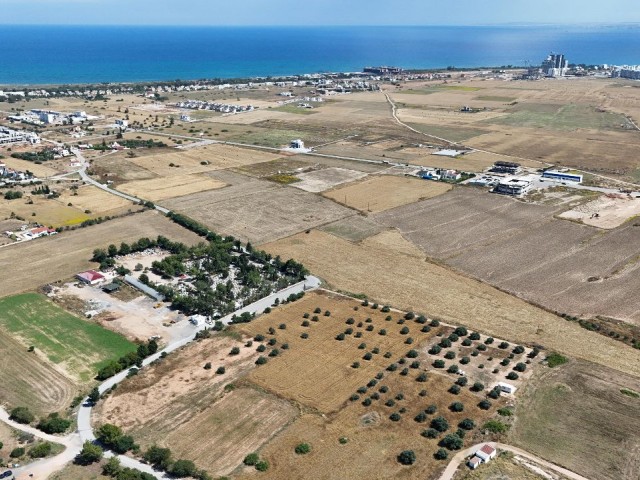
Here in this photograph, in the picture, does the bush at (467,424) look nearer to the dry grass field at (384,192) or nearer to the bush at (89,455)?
the bush at (89,455)

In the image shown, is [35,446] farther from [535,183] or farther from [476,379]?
[535,183]

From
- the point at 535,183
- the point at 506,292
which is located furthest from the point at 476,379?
the point at 535,183

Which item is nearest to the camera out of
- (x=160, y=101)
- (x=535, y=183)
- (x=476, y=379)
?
(x=476, y=379)

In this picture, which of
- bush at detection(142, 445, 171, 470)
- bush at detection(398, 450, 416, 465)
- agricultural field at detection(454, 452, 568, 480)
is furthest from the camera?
bush at detection(398, 450, 416, 465)

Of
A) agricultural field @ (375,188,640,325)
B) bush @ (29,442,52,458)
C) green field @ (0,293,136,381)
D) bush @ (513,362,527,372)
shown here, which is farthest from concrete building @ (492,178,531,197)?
bush @ (29,442,52,458)

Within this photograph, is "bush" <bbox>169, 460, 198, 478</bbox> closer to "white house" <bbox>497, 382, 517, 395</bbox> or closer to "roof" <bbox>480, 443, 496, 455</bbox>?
"roof" <bbox>480, 443, 496, 455</bbox>

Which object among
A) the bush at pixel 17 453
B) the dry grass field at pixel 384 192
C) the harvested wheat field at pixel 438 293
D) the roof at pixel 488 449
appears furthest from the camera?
the dry grass field at pixel 384 192

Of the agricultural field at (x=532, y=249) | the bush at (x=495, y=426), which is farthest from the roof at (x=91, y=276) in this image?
the bush at (x=495, y=426)
